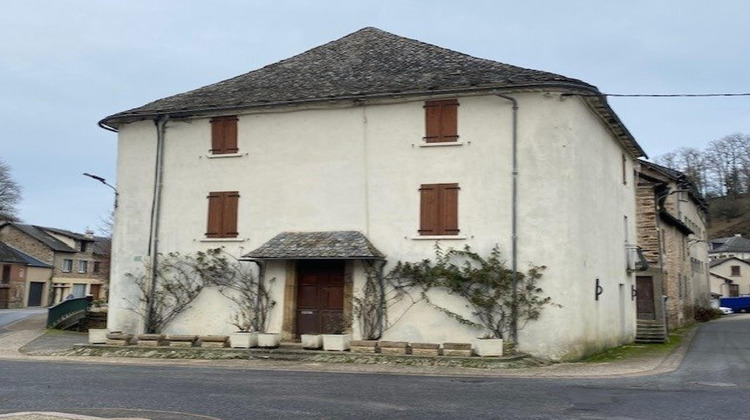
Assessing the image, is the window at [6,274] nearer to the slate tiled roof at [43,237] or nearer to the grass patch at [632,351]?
the slate tiled roof at [43,237]

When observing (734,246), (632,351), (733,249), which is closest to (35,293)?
(632,351)

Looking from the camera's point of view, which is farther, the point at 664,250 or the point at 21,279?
the point at 21,279

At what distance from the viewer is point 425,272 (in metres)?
18.0

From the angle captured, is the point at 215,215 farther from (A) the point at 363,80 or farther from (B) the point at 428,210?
(B) the point at 428,210

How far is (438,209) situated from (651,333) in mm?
10550

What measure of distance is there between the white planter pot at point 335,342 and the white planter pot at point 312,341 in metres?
0.32

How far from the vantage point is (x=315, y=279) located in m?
19.4

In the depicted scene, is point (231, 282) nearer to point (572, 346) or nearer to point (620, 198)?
point (572, 346)

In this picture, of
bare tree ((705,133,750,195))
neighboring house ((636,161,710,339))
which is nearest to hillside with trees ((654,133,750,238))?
bare tree ((705,133,750,195))

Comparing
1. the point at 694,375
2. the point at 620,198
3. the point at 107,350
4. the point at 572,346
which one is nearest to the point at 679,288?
the point at 620,198

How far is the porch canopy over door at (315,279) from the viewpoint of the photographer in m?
18.5

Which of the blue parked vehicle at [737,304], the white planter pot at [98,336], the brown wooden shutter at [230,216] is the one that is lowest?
the white planter pot at [98,336]

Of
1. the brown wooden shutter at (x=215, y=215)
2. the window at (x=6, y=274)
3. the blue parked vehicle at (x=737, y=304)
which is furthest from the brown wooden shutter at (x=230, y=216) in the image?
the blue parked vehicle at (x=737, y=304)

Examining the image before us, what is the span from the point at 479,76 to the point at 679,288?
71.5 ft
